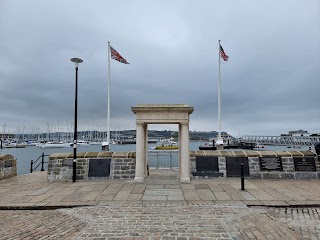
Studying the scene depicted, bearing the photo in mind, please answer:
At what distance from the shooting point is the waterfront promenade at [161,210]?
5340mm

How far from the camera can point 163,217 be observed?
6383 mm

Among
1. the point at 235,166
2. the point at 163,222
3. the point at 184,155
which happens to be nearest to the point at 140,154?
the point at 184,155

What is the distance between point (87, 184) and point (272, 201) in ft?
26.2

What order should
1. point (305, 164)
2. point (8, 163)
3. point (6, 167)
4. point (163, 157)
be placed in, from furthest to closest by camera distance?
point (163, 157) → point (8, 163) → point (6, 167) → point (305, 164)

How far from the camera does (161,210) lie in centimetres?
702

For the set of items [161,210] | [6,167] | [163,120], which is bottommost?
[161,210]

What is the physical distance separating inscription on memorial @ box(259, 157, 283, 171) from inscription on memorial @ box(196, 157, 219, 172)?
2.40 m

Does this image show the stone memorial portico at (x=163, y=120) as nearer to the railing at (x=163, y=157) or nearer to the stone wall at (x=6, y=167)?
the railing at (x=163, y=157)

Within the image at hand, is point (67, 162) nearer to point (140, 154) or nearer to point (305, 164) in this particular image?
point (140, 154)

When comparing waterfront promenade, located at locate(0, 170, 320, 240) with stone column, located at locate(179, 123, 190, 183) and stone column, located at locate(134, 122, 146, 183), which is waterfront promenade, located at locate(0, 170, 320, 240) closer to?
stone column, located at locate(179, 123, 190, 183)

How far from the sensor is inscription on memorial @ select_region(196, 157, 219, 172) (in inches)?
491

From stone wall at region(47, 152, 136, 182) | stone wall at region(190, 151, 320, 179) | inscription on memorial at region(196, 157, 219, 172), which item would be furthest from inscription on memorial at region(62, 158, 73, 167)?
inscription on memorial at region(196, 157, 219, 172)

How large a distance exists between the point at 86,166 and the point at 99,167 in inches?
28.4

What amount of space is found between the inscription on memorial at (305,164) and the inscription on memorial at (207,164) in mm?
4211
